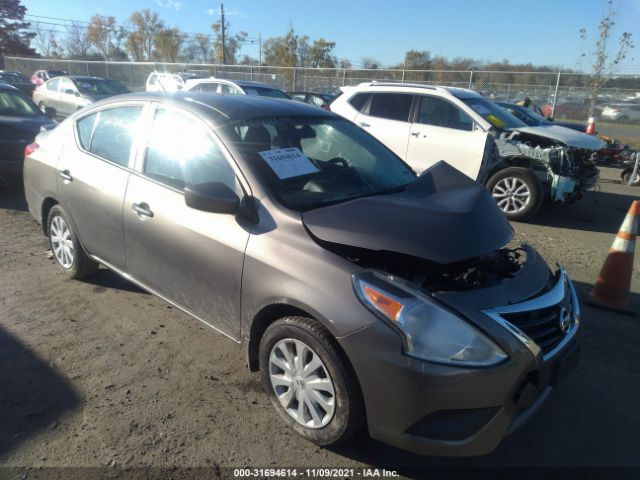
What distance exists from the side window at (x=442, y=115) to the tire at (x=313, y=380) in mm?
5930

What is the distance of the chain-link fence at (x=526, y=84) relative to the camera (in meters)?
18.3

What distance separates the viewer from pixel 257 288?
252 cm

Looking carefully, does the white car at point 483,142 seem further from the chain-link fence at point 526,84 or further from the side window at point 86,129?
the chain-link fence at point 526,84

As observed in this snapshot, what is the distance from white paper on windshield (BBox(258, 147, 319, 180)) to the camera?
2.83m

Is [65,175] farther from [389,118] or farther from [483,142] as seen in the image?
[483,142]

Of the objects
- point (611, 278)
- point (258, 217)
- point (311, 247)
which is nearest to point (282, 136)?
point (258, 217)

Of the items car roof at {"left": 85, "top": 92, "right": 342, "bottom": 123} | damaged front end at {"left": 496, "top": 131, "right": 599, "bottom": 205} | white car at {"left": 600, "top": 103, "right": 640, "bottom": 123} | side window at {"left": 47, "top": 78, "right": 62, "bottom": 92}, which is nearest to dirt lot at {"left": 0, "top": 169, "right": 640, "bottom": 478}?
car roof at {"left": 85, "top": 92, "right": 342, "bottom": 123}

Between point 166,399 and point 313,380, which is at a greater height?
point 313,380

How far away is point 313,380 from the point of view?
2.36 metres

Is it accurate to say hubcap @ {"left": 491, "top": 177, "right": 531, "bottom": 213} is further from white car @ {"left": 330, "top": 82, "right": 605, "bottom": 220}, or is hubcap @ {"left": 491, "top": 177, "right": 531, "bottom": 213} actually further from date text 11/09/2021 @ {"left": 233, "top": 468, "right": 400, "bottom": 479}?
date text 11/09/2021 @ {"left": 233, "top": 468, "right": 400, "bottom": 479}

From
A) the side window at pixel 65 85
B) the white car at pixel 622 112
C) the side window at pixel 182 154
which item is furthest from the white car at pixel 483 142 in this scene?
the white car at pixel 622 112

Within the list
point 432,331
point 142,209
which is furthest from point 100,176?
point 432,331

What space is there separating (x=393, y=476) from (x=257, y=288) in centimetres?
119

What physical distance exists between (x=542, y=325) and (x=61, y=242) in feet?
13.2
